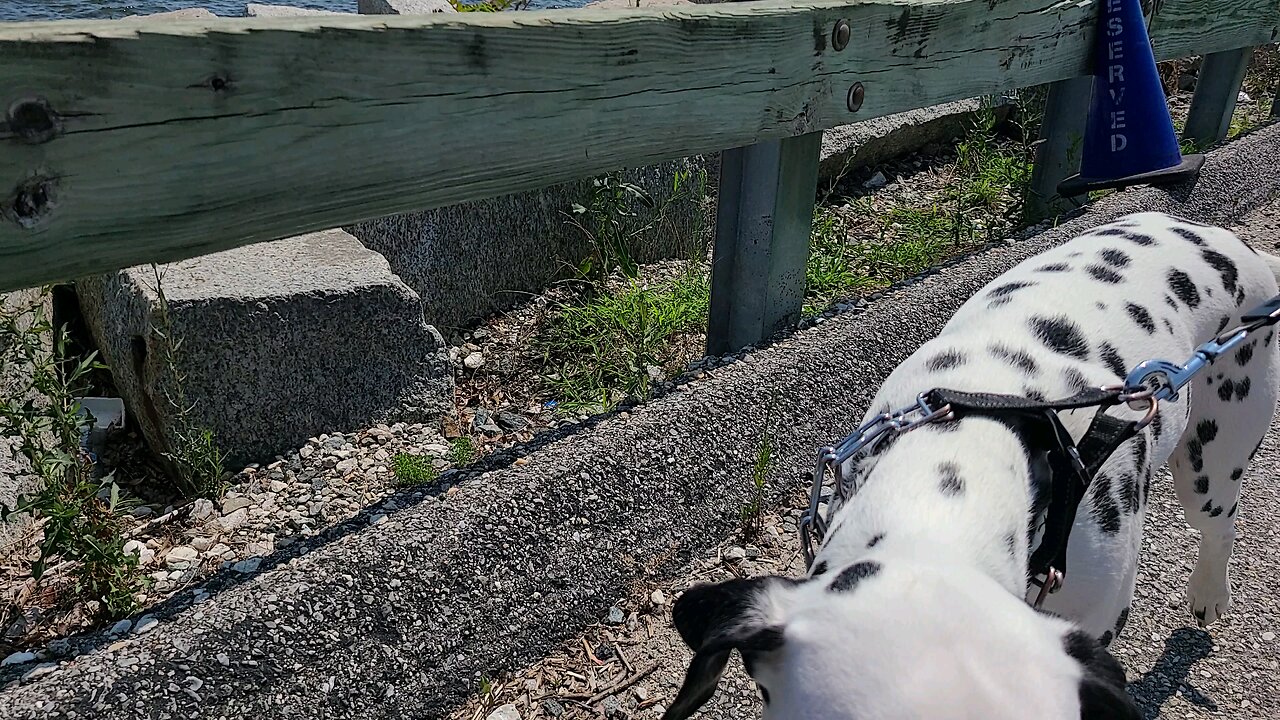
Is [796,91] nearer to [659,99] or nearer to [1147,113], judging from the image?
[659,99]

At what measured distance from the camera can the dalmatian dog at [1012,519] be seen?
1267 millimetres

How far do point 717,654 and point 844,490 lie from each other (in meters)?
0.67

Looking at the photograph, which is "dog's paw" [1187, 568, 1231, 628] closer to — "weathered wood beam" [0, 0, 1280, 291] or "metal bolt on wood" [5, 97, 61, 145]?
"weathered wood beam" [0, 0, 1280, 291]

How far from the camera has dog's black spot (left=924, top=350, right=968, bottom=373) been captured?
222 cm

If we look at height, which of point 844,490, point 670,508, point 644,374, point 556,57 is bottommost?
point 670,508

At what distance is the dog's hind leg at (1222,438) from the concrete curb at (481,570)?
1105mm

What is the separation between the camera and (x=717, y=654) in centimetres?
145

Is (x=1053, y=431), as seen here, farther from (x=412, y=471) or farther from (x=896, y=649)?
(x=412, y=471)

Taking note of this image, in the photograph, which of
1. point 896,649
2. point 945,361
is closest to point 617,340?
point 945,361

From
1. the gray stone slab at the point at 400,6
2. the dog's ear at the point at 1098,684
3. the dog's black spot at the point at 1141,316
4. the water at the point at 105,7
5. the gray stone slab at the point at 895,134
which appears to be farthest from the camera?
the water at the point at 105,7

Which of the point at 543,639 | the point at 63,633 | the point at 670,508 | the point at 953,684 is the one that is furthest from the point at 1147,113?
the point at 63,633

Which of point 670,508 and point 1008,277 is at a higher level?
point 1008,277

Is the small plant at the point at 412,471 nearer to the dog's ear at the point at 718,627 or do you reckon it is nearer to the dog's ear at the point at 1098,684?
the dog's ear at the point at 718,627

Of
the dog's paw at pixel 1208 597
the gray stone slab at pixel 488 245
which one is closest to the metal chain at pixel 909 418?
the dog's paw at pixel 1208 597
